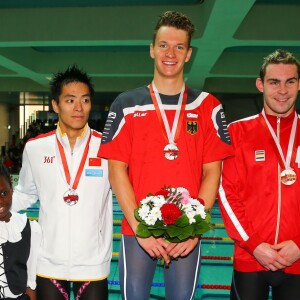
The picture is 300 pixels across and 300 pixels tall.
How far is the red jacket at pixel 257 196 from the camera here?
258 cm

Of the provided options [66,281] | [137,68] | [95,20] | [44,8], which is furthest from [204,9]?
[66,281]

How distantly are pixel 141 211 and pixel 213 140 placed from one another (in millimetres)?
639

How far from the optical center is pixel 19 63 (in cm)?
1173

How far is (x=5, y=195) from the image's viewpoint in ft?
8.38

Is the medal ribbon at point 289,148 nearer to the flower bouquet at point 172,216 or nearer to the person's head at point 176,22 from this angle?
the flower bouquet at point 172,216

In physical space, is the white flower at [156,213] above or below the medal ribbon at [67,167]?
below

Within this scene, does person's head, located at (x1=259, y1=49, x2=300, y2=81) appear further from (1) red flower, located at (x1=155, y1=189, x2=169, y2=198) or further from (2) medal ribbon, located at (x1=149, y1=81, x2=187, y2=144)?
(1) red flower, located at (x1=155, y1=189, x2=169, y2=198)

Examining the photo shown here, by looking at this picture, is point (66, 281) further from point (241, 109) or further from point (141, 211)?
point (241, 109)

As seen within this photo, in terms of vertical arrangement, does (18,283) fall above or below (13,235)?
below

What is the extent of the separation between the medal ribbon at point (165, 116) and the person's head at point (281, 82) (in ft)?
1.65

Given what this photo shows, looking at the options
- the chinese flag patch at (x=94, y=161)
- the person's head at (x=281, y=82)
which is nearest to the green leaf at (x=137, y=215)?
the chinese flag patch at (x=94, y=161)

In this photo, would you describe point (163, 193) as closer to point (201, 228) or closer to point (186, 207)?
point (186, 207)

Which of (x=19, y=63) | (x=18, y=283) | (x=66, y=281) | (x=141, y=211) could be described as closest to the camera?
(x=141, y=211)

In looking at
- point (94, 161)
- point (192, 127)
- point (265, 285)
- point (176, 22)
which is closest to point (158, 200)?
point (192, 127)
